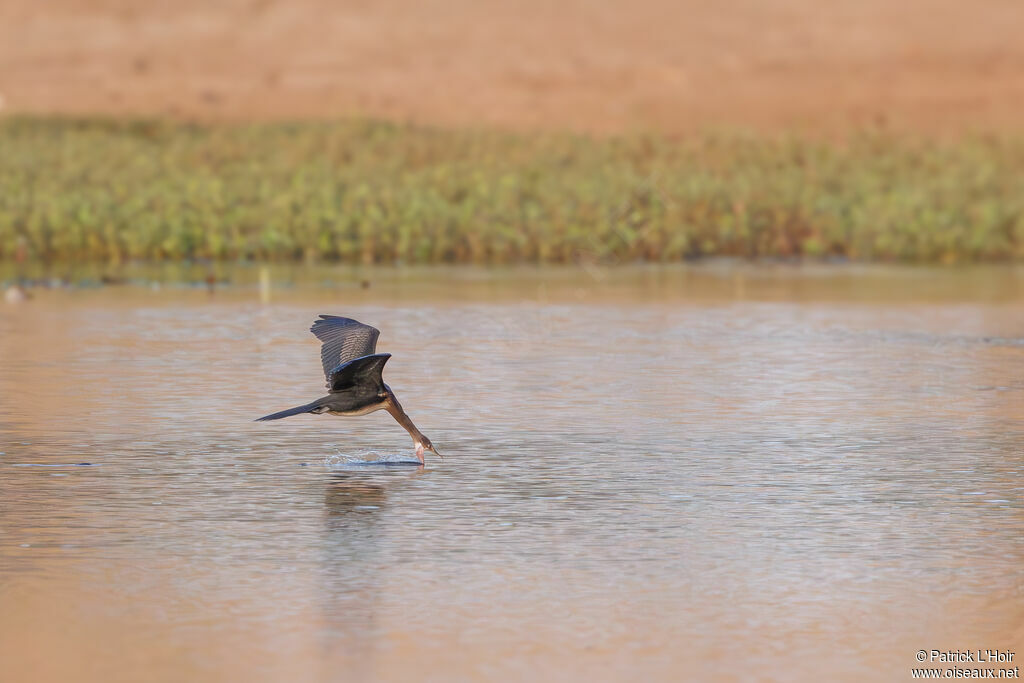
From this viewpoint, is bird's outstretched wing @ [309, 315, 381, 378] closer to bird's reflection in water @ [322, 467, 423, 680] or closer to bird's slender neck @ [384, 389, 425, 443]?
bird's slender neck @ [384, 389, 425, 443]

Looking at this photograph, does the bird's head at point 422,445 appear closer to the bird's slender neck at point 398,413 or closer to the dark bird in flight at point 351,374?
the bird's slender neck at point 398,413

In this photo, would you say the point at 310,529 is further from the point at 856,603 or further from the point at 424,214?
the point at 424,214

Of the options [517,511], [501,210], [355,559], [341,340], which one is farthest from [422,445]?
[501,210]

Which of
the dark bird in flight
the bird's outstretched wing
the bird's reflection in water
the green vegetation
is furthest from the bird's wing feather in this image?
the green vegetation

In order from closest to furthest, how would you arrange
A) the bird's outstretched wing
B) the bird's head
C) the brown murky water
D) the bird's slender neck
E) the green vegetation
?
the brown murky water, the bird's slender neck, the bird's outstretched wing, the bird's head, the green vegetation

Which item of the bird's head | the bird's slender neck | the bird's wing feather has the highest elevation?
the bird's wing feather

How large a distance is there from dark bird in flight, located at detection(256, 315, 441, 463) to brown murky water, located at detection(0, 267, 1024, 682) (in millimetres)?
508

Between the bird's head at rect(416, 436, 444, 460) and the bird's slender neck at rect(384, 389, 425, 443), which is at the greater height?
the bird's slender neck at rect(384, 389, 425, 443)

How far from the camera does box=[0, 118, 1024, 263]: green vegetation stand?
130 ft

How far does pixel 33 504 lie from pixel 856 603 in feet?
16.2

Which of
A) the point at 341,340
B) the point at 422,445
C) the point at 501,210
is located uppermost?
the point at 501,210

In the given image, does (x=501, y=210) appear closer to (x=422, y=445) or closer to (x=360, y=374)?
(x=422, y=445)

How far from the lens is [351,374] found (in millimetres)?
11430

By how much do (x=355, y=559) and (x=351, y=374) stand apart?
218cm
